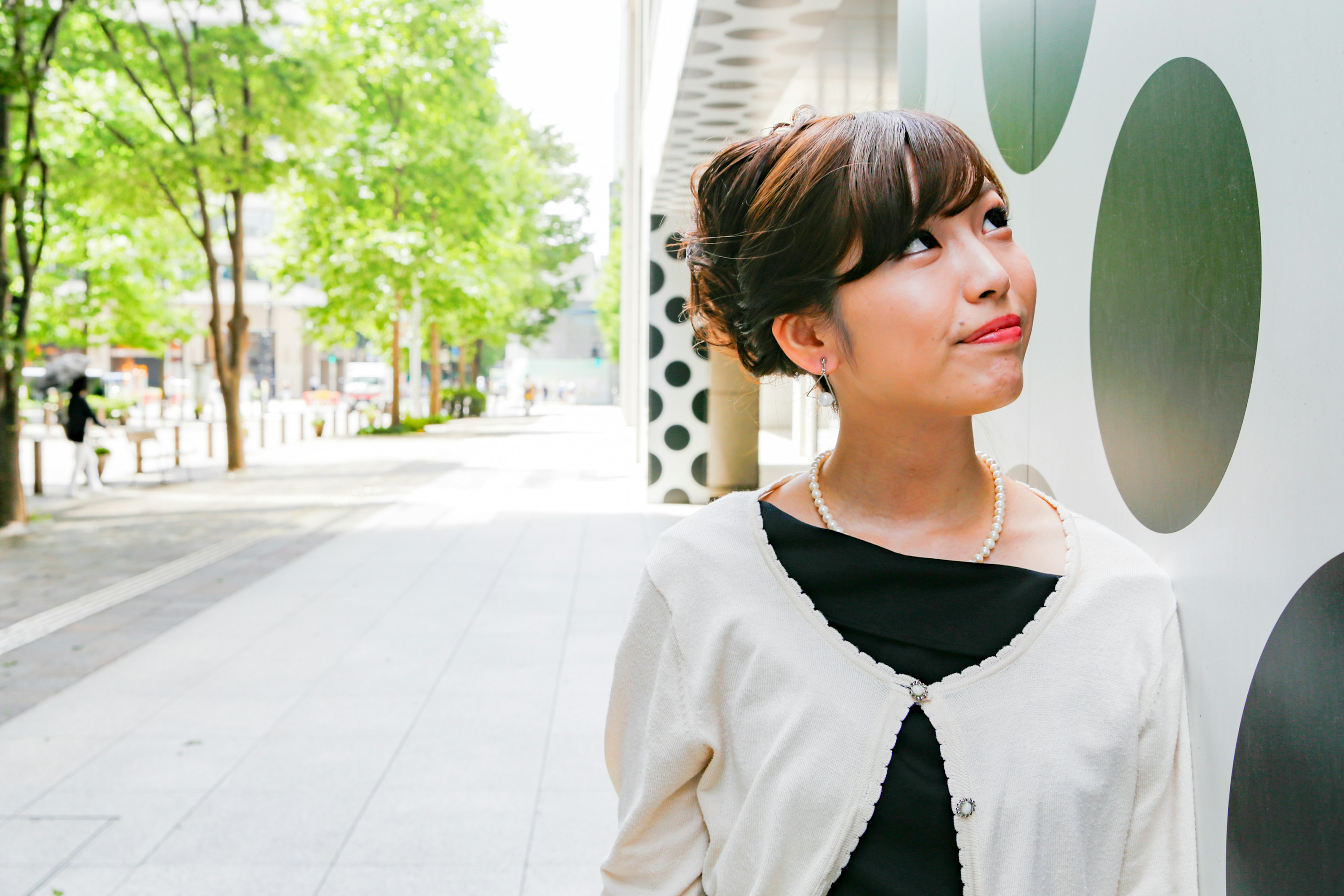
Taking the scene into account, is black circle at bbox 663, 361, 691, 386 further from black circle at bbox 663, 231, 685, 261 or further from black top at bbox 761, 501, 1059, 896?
black top at bbox 761, 501, 1059, 896

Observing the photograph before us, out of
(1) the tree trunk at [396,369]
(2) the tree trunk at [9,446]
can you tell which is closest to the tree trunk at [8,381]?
(2) the tree trunk at [9,446]

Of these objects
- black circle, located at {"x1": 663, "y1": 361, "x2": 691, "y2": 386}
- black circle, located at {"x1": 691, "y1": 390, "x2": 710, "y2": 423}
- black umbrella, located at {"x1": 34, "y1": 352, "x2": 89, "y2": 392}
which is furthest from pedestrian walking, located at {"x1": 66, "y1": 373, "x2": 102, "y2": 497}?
black circle, located at {"x1": 691, "y1": 390, "x2": 710, "y2": 423}

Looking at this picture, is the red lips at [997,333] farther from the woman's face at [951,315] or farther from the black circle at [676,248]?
the black circle at [676,248]

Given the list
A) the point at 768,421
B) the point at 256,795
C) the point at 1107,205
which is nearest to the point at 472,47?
the point at 768,421

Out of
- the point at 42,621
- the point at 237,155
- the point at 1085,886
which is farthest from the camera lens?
the point at 237,155

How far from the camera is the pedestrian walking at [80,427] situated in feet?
49.0

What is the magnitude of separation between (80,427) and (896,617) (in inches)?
627

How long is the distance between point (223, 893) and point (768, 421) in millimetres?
26307

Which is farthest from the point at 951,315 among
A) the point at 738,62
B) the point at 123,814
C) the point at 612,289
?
the point at 612,289

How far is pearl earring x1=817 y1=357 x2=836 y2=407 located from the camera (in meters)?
1.49

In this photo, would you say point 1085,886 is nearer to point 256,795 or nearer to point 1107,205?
point 1107,205

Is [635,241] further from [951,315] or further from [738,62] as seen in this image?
[951,315]

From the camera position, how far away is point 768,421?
29.6m

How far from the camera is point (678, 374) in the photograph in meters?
13.3
